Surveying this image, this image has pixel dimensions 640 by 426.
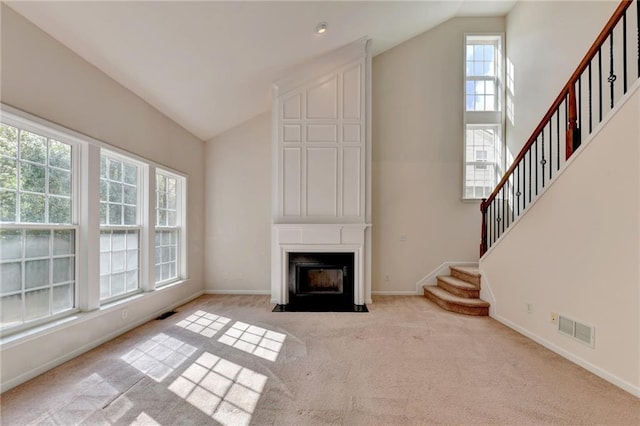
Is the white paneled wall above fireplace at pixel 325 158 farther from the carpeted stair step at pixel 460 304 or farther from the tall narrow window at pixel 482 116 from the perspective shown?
the tall narrow window at pixel 482 116

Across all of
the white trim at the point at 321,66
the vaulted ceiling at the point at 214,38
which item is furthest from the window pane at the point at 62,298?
the white trim at the point at 321,66

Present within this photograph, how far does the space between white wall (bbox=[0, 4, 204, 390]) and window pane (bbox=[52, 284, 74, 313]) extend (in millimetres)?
180

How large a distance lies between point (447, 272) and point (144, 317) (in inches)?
191

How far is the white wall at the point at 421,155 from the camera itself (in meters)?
4.91

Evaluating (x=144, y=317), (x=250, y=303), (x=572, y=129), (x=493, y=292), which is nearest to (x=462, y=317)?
(x=493, y=292)

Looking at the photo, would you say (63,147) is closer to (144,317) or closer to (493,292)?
(144,317)

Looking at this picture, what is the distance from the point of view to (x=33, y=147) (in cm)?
223

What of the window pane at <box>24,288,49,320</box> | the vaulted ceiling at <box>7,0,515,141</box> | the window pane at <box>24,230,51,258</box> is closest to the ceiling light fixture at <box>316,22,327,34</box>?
the vaulted ceiling at <box>7,0,515,141</box>

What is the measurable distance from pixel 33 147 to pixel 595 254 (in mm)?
4918

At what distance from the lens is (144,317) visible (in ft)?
11.0

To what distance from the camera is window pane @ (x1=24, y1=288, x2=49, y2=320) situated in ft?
7.13

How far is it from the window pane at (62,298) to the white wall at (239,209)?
238 centimetres

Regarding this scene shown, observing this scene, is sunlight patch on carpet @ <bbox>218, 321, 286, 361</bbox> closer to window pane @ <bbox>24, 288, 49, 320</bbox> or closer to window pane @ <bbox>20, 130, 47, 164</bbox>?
window pane @ <bbox>24, 288, 49, 320</bbox>

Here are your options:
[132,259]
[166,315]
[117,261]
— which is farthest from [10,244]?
[166,315]
